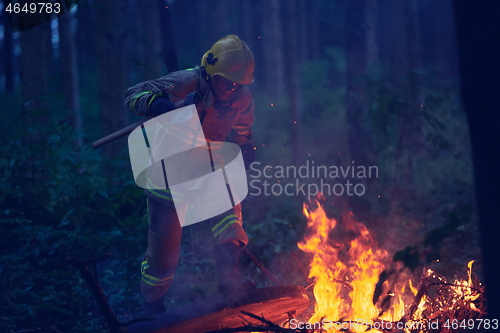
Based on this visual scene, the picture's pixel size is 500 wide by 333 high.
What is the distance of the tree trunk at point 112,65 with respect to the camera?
356 inches

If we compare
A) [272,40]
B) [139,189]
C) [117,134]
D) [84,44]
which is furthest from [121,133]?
[84,44]

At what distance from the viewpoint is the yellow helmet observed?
355 centimetres

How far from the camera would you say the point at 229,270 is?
Result: 379cm

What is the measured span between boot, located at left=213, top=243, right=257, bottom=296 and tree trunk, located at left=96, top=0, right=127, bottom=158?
6.38 metres

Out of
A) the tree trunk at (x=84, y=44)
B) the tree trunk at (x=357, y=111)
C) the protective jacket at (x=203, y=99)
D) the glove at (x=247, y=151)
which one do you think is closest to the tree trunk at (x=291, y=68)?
the tree trunk at (x=357, y=111)

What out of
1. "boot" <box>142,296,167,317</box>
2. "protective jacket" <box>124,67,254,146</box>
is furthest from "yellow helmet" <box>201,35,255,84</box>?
"boot" <box>142,296,167,317</box>

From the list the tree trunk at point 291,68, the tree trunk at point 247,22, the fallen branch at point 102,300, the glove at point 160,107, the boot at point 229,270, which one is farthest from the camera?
the tree trunk at point 247,22

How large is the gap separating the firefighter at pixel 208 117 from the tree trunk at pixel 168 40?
7.03 feet

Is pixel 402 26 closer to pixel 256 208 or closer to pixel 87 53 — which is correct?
pixel 256 208

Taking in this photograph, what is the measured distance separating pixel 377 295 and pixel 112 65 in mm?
8258

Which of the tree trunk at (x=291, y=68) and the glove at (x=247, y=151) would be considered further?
the tree trunk at (x=291, y=68)

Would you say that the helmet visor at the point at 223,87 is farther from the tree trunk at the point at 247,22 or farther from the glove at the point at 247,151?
the tree trunk at the point at 247,22

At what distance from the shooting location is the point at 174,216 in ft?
12.6

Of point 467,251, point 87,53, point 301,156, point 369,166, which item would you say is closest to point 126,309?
point 467,251
